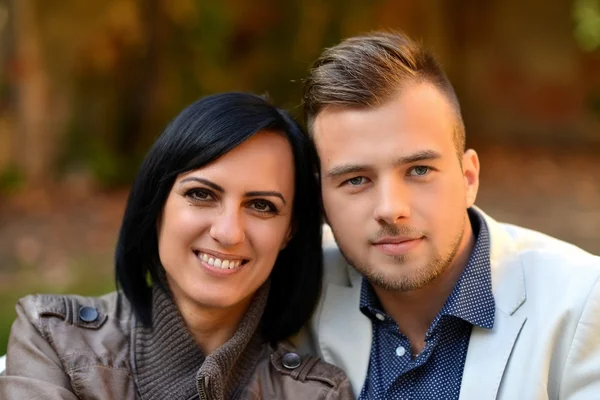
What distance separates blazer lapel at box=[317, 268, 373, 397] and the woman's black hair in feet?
0.23

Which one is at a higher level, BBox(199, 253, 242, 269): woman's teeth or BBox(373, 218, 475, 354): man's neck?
BBox(199, 253, 242, 269): woman's teeth

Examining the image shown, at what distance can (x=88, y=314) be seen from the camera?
2.79 metres

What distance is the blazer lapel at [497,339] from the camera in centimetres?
253

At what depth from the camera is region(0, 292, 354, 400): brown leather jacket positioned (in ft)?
8.45

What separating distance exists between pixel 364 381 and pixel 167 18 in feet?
26.1

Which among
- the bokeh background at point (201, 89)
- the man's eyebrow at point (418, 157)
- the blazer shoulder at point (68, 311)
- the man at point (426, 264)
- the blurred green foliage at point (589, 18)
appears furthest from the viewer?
the blurred green foliage at point (589, 18)

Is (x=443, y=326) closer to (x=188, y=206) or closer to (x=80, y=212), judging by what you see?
(x=188, y=206)

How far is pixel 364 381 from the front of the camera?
276 centimetres

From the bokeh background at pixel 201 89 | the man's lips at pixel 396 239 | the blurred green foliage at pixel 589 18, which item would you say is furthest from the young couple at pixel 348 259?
the blurred green foliage at pixel 589 18

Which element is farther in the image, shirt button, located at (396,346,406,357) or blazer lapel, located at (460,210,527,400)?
shirt button, located at (396,346,406,357)

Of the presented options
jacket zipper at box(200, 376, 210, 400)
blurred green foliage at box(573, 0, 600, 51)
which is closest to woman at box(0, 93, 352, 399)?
jacket zipper at box(200, 376, 210, 400)

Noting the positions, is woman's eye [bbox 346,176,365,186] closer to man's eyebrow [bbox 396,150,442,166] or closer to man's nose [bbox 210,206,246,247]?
man's eyebrow [bbox 396,150,442,166]

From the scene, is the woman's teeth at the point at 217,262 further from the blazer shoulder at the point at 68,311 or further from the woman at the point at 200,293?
the blazer shoulder at the point at 68,311

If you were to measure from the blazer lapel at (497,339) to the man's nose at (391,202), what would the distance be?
417mm
